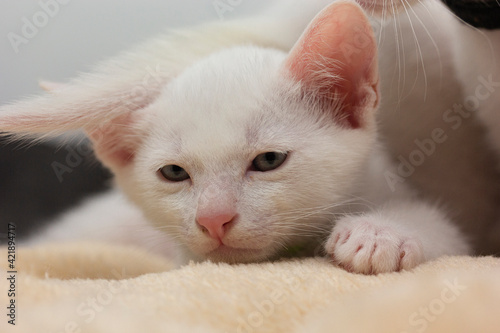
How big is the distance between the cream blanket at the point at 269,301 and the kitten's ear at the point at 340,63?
32cm

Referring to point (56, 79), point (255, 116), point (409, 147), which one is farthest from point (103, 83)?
point (409, 147)

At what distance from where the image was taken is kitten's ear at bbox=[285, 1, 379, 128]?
0.89 meters

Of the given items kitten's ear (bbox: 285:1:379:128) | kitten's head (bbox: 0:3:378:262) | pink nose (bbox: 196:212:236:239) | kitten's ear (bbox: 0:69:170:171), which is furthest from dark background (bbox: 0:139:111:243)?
kitten's ear (bbox: 285:1:379:128)

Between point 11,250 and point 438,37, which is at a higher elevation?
point 438,37

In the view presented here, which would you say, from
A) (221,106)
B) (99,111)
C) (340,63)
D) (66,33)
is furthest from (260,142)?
(66,33)

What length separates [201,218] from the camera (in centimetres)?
83

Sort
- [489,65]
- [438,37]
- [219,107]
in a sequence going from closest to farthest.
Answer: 1. [219,107]
2. [489,65]
3. [438,37]

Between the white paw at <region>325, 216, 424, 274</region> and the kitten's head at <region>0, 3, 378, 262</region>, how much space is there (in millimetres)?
78

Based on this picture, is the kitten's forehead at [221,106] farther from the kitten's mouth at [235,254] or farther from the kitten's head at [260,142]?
the kitten's mouth at [235,254]

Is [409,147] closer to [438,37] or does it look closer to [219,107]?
[438,37]

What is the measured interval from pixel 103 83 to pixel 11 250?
375 mm

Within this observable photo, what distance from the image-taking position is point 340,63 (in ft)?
3.06

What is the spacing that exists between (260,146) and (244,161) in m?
0.04

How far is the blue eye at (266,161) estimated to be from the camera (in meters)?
0.88
